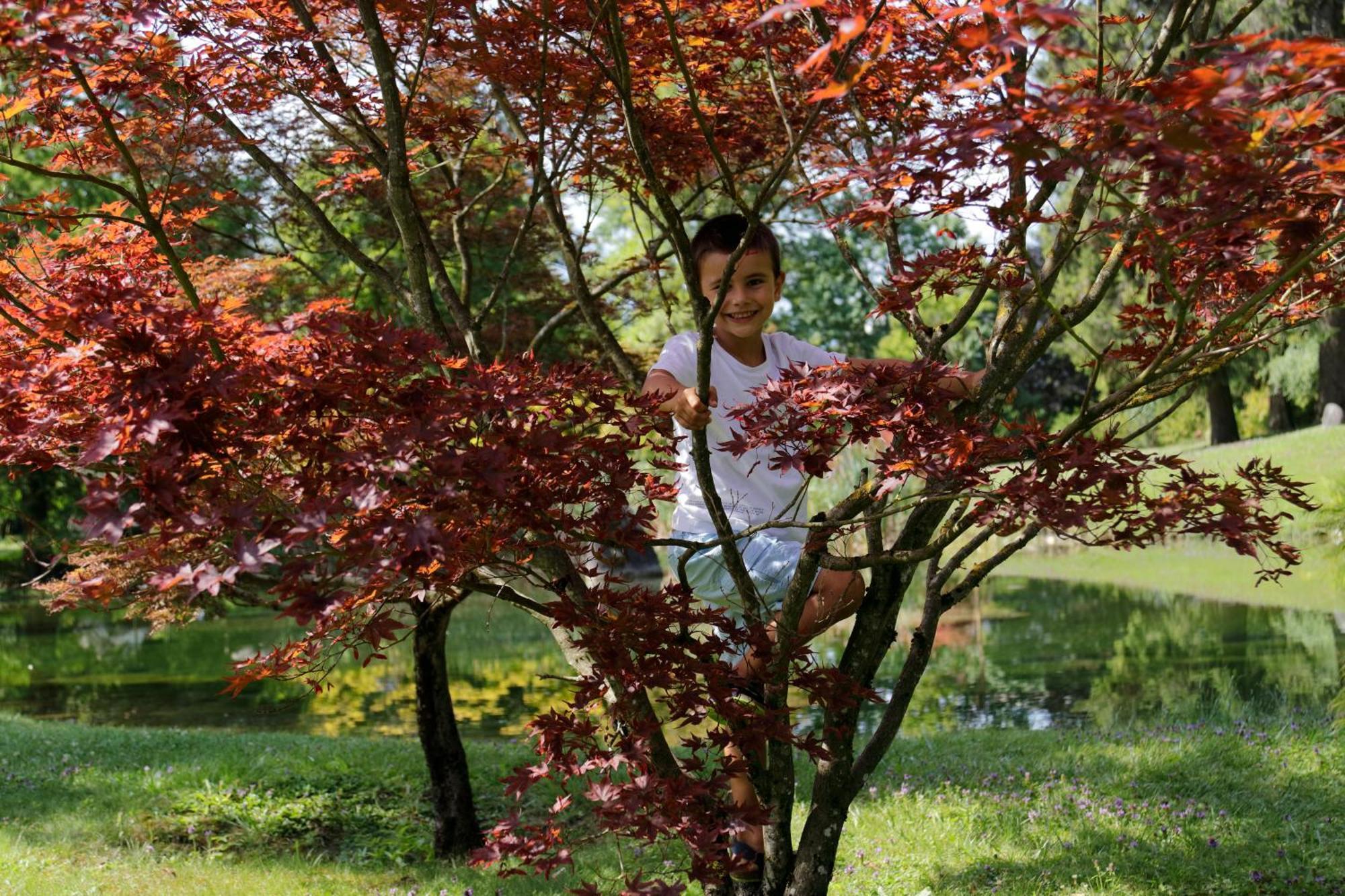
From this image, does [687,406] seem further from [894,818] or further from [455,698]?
[455,698]

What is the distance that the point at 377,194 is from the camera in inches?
251

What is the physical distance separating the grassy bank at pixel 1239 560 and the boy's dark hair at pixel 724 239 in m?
8.79

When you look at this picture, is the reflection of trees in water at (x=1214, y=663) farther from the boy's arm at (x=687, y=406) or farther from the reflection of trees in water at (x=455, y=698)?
the boy's arm at (x=687, y=406)

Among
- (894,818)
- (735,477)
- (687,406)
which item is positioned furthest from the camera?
(894,818)

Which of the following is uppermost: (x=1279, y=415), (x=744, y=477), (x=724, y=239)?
(x=1279, y=415)

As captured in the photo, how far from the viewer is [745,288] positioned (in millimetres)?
3303

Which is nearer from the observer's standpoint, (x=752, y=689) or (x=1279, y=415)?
(x=752, y=689)

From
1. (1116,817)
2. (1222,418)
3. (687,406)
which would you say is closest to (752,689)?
(687,406)

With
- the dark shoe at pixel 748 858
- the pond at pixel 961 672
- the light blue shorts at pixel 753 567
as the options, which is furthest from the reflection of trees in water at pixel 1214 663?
the light blue shorts at pixel 753 567

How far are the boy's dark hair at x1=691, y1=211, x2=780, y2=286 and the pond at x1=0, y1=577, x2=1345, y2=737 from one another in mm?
4126

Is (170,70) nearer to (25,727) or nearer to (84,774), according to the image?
(84,774)

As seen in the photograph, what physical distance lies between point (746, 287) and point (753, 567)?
80 centimetres

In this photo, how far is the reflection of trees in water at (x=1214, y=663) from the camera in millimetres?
8797

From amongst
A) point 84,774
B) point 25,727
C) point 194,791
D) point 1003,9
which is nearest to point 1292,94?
point 1003,9
